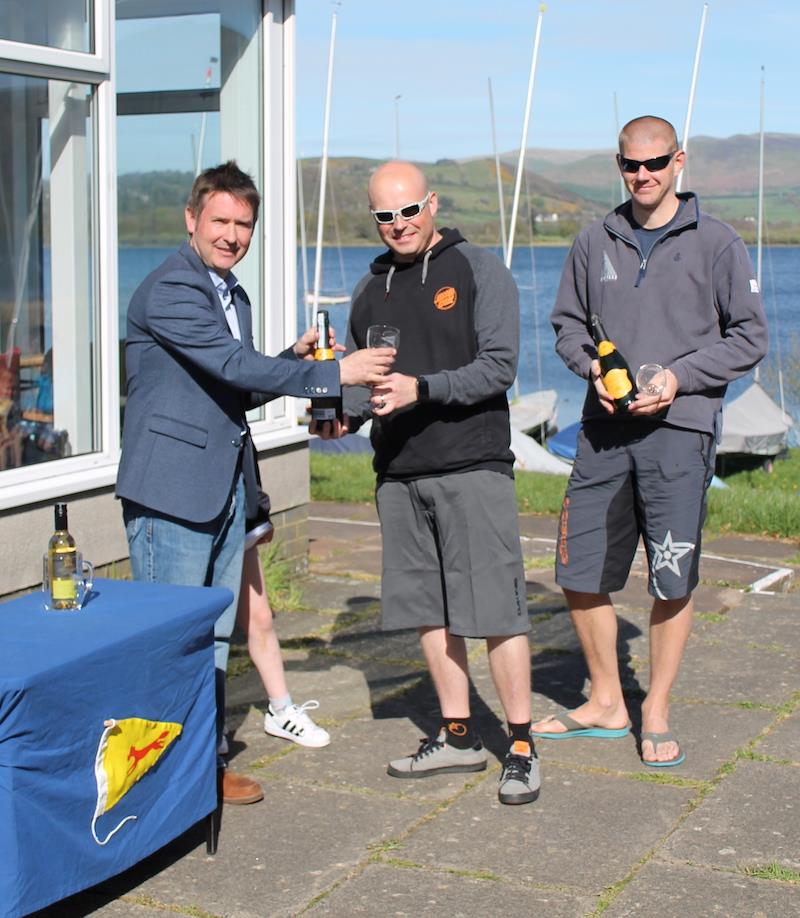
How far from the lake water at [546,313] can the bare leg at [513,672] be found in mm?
2935

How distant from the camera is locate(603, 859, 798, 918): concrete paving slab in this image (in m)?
3.69

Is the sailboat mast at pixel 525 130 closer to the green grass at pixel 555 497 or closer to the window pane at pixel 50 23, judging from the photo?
the green grass at pixel 555 497

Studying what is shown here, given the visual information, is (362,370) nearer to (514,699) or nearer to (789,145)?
Answer: (514,699)

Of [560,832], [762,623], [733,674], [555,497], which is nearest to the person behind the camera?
[560,832]

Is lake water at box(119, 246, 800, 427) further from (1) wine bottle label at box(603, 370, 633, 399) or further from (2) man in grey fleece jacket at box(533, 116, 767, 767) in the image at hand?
(1) wine bottle label at box(603, 370, 633, 399)

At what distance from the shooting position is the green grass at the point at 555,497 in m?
9.33

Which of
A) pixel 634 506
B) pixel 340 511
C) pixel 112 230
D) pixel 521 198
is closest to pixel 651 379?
pixel 634 506

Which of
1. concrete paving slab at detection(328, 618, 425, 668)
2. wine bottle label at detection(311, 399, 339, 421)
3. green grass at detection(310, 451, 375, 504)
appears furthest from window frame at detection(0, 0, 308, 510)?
green grass at detection(310, 451, 375, 504)

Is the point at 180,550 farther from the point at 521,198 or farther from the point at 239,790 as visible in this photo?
the point at 521,198

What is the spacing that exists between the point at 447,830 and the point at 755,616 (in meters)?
3.19

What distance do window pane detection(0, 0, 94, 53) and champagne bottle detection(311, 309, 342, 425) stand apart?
2.33 meters

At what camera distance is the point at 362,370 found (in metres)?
4.41

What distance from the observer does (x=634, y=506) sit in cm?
503

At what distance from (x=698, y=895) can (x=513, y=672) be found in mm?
1083
